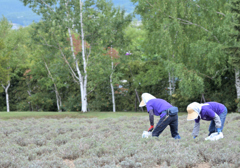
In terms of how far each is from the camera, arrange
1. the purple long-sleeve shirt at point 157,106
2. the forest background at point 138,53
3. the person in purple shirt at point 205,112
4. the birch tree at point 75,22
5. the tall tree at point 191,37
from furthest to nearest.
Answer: the birch tree at point 75,22 < the forest background at point 138,53 < the tall tree at point 191,37 < the purple long-sleeve shirt at point 157,106 < the person in purple shirt at point 205,112

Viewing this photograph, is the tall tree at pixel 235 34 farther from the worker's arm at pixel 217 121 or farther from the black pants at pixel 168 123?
the black pants at pixel 168 123

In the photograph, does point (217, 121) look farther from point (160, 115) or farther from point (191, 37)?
point (191, 37)

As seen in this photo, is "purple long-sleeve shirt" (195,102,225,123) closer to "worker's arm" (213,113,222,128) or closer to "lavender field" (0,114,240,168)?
"worker's arm" (213,113,222,128)

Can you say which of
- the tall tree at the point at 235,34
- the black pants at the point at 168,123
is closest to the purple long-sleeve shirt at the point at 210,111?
the black pants at the point at 168,123

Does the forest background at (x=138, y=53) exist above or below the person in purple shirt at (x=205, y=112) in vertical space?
above

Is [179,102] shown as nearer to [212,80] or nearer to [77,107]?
[212,80]

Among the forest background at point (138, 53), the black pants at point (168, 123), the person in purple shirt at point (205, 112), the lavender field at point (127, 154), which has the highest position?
the forest background at point (138, 53)

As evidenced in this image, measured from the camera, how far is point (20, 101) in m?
26.8

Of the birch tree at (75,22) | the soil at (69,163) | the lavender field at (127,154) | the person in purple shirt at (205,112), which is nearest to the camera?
the lavender field at (127,154)

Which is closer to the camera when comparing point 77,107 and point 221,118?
point 221,118

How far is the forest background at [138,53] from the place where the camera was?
15.7 metres

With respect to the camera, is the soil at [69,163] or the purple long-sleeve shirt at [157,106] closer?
the soil at [69,163]

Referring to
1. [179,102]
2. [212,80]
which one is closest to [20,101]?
[179,102]

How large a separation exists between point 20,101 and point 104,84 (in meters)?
10.1
